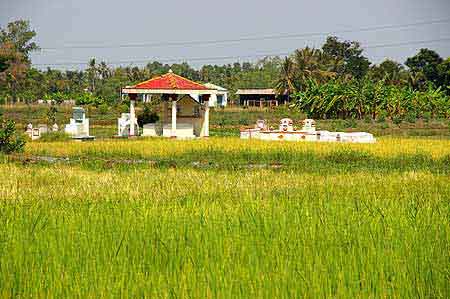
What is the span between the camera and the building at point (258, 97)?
173 ft

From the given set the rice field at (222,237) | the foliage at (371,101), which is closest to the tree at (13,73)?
the foliage at (371,101)

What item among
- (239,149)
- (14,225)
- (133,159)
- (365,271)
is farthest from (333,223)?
(239,149)

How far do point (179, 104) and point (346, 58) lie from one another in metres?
34.6

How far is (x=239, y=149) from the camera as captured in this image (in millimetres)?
16188

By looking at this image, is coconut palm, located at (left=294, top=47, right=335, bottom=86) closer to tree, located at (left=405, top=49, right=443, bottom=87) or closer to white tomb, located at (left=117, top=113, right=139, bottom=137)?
tree, located at (left=405, top=49, right=443, bottom=87)

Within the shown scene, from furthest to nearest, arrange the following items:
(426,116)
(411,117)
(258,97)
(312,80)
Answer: (258,97) < (312,80) < (426,116) < (411,117)

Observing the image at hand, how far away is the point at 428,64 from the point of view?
44.5m

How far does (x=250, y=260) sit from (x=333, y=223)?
133 cm

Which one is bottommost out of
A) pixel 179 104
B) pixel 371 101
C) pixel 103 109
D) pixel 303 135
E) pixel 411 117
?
pixel 303 135

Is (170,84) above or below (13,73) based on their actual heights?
below

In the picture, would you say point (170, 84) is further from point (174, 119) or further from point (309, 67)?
point (309, 67)

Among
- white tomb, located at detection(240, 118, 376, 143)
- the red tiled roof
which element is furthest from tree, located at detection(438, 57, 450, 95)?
the red tiled roof

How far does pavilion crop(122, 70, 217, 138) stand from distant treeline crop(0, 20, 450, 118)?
1041cm

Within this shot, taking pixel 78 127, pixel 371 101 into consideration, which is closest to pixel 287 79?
pixel 371 101
